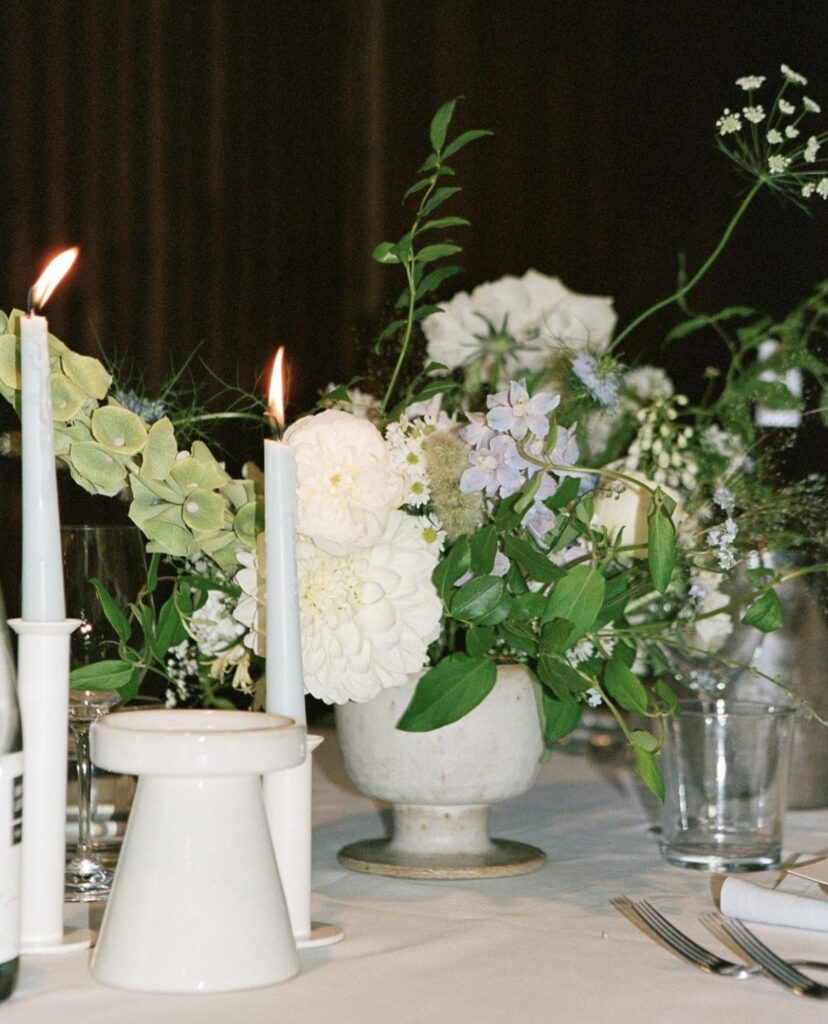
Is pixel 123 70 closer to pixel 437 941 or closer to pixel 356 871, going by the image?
pixel 356 871

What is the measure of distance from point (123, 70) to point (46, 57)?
15 cm

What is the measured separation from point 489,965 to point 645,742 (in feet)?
0.53

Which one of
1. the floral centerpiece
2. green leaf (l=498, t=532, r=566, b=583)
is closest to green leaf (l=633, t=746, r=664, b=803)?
the floral centerpiece

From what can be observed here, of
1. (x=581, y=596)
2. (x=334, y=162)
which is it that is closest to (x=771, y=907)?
(x=581, y=596)

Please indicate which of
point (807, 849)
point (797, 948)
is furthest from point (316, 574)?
point (807, 849)

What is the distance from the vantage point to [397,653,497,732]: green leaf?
2.54 ft

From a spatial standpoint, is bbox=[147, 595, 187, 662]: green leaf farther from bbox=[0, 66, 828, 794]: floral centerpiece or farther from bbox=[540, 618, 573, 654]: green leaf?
bbox=[540, 618, 573, 654]: green leaf

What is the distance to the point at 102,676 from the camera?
76 centimetres

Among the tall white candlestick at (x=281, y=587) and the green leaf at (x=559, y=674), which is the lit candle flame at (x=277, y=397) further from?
the green leaf at (x=559, y=674)

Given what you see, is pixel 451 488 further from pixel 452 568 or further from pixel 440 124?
pixel 440 124

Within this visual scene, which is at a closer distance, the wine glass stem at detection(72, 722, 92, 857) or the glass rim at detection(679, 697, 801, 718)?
the wine glass stem at detection(72, 722, 92, 857)

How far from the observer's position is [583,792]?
114cm

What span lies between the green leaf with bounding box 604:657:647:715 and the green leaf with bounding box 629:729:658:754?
0.08 feet

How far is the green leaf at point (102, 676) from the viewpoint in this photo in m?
0.76
